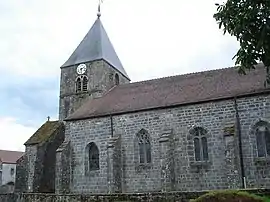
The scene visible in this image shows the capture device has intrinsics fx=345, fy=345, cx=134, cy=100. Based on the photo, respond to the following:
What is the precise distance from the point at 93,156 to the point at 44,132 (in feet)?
23.8

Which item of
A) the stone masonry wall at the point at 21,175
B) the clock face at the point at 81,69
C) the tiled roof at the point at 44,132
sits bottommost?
the stone masonry wall at the point at 21,175

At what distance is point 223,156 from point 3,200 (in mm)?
12919

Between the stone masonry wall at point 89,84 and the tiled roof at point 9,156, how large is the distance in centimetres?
3772

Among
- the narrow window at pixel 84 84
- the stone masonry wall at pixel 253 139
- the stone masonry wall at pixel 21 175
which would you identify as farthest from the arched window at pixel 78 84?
the stone masonry wall at pixel 253 139

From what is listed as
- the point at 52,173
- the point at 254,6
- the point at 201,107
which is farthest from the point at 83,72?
the point at 254,6

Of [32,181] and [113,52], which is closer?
[32,181]

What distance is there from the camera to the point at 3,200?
1933cm

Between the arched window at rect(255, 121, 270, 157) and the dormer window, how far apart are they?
17.5 m

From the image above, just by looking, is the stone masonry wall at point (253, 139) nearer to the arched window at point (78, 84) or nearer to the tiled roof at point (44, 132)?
the tiled roof at point (44, 132)

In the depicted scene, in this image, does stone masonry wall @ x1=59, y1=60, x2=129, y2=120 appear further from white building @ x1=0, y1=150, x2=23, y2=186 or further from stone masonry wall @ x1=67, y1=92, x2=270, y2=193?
white building @ x1=0, y1=150, x2=23, y2=186

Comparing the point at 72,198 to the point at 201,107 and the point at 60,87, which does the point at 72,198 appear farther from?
the point at 60,87

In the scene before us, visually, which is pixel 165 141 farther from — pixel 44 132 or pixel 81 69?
pixel 81 69

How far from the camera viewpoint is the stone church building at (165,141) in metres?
20.2

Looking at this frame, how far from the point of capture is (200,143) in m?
21.7
